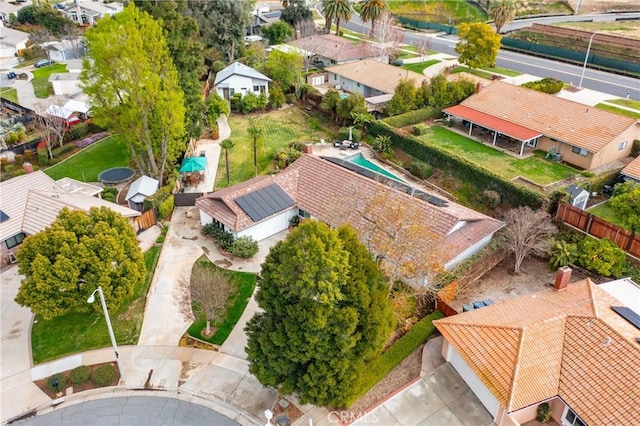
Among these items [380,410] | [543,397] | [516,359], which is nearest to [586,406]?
[543,397]

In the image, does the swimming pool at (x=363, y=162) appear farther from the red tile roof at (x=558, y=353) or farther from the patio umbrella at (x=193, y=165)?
the red tile roof at (x=558, y=353)

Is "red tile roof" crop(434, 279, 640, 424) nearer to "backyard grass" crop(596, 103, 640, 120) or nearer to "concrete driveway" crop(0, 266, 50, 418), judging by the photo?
"concrete driveway" crop(0, 266, 50, 418)

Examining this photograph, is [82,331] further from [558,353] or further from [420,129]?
[420,129]

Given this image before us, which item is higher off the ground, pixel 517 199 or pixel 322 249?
pixel 322 249

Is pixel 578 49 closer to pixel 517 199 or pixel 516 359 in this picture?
pixel 517 199

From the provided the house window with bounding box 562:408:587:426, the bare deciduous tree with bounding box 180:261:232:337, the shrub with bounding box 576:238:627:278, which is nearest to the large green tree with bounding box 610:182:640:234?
the shrub with bounding box 576:238:627:278
